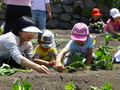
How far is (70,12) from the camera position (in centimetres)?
1175

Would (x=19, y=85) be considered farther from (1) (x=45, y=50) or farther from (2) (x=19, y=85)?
(1) (x=45, y=50)

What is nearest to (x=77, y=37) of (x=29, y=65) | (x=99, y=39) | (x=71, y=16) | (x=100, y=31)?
(x=29, y=65)

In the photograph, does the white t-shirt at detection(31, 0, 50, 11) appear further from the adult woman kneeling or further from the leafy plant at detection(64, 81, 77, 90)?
the leafy plant at detection(64, 81, 77, 90)

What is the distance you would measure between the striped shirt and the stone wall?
289 inches

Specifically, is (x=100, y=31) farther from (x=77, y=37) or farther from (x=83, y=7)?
(x=77, y=37)

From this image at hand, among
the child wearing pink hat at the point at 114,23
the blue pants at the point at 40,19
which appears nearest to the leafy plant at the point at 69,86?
the blue pants at the point at 40,19

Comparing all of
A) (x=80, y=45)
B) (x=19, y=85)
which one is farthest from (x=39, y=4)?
(x=19, y=85)

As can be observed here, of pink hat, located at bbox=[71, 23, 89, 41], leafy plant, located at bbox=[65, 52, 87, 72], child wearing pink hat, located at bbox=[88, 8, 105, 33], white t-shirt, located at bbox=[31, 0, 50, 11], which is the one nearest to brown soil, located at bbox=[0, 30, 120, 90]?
leafy plant, located at bbox=[65, 52, 87, 72]

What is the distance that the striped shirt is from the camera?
148 inches

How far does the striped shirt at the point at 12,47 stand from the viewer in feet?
12.3

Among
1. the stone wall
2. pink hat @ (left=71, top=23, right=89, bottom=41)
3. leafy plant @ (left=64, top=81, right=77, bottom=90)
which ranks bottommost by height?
the stone wall

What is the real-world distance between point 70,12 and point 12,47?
805cm

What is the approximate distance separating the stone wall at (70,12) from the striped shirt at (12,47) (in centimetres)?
733

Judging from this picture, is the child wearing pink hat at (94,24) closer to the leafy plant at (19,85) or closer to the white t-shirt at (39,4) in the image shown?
the white t-shirt at (39,4)
